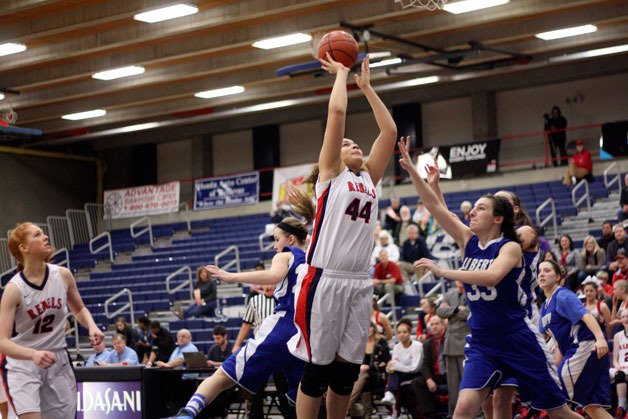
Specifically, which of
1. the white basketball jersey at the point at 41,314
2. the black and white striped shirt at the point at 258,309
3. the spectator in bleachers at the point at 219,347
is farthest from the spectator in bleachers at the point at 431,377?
the white basketball jersey at the point at 41,314

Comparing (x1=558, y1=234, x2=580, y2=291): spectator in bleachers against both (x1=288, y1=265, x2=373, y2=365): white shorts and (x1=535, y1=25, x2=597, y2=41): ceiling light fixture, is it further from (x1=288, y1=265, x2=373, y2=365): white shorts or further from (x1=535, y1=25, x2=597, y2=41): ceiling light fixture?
(x1=288, y1=265, x2=373, y2=365): white shorts

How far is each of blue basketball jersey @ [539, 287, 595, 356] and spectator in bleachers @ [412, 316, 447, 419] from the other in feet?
10.4

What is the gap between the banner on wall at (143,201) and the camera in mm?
25922

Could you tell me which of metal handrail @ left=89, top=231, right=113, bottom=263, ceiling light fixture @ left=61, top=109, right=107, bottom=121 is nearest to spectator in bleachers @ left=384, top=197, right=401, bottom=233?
metal handrail @ left=89, top=231, right=113, bottom=263

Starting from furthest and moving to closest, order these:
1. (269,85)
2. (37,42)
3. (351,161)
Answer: (269,85), (37,42), (351,161)

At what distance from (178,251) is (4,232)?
21.8 feet

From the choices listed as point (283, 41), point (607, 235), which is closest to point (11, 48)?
point (283, 41)

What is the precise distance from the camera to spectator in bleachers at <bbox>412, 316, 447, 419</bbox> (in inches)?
454

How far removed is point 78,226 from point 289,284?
22.2m

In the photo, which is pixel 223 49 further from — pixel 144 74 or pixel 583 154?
pixel 583 154

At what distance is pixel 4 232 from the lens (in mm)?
27875

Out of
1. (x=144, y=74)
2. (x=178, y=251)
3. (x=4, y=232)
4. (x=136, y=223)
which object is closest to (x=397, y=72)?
(x=144, y=74)

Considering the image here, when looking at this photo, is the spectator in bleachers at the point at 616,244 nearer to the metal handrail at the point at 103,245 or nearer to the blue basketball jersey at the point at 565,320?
the blue basketball jersey at the point at 565,320

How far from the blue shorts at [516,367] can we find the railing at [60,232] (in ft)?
74.5
